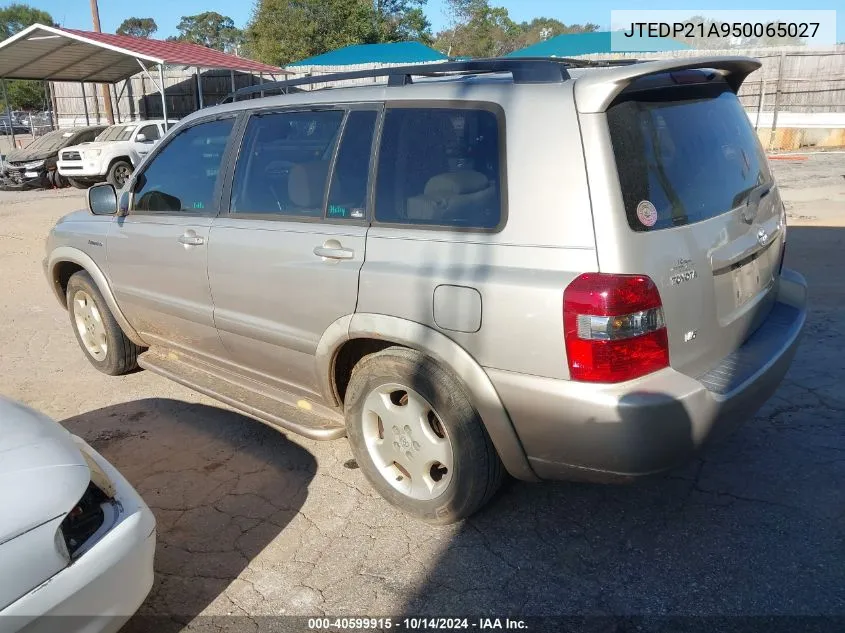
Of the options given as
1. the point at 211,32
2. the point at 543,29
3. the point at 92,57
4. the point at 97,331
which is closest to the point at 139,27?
the point at 211,32

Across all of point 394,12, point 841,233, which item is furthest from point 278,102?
point 394,12

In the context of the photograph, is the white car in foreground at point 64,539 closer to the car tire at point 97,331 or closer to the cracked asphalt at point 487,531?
the cracked asphalt at point 487,531

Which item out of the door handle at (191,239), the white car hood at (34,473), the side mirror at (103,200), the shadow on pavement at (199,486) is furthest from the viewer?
the side mirror at (103,200)

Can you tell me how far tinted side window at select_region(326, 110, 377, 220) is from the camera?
10.2 ft

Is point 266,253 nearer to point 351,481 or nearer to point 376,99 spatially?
point 376,99

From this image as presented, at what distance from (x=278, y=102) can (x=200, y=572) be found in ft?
7.46

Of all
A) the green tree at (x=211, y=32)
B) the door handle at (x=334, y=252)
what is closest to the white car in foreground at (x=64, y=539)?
the door handle at (x=334, y=252)

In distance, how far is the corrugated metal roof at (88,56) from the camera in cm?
1828

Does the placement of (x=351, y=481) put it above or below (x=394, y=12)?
below

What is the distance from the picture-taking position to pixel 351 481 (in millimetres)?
3494

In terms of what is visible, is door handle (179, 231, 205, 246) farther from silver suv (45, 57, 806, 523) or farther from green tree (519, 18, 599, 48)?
green tree (519, 18, 599, 48)

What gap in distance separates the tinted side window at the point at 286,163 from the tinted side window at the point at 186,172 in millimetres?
227

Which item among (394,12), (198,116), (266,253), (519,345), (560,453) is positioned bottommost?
(560,453)

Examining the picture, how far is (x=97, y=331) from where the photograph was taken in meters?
4.95
